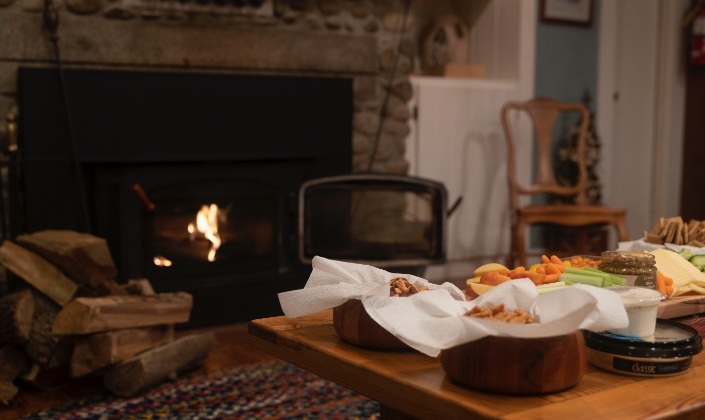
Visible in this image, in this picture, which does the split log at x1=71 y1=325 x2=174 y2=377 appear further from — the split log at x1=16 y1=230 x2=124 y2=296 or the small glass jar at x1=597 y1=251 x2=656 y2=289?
the small glass jar at x1=597 y1=251 x2=656 y2=289

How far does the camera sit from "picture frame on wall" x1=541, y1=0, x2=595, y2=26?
5.03m

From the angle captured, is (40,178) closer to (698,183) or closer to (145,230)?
(145,230)

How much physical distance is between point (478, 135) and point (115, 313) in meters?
2.58

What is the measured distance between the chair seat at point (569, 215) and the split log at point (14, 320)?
2468mm

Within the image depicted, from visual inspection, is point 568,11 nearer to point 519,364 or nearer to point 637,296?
point 637,296

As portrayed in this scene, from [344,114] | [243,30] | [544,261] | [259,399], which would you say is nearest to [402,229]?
[344,114]

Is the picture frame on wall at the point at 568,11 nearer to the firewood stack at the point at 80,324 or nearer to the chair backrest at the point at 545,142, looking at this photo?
the chair backrest at the point at 545,142

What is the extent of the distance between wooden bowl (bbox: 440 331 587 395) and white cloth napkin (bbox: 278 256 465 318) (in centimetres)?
20

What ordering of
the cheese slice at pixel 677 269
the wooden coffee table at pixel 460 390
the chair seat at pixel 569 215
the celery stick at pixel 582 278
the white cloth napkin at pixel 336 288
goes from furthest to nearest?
the chair seat at pixel 569 215 < the cheese slice at pixel 677 269 < the celery stick at pixel 582 278 < the white cloth napkin at pixel 336 288 < the wooden coffee table at pixel 460 390

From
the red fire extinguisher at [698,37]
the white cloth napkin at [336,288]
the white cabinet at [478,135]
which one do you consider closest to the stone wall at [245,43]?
the white cabinet at [478,135]

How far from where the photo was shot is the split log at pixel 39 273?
2.95m

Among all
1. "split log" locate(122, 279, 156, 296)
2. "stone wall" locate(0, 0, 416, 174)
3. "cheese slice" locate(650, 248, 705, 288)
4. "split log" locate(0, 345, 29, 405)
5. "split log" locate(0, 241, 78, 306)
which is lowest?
"split log" locate(0, 345, 29, 405)

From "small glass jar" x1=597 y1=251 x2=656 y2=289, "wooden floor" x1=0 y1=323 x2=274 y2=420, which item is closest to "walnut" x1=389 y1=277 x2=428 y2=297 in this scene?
"small glass jar" x1=597 y1=251 x2=656 y2=289

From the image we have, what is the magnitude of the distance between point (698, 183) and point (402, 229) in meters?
2.03
